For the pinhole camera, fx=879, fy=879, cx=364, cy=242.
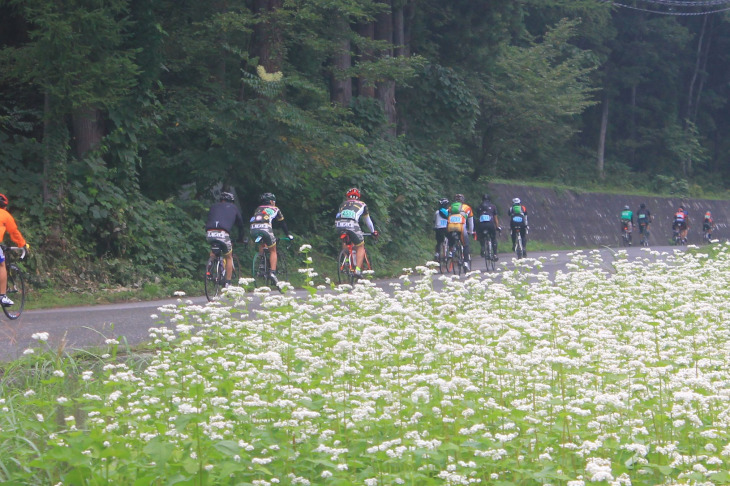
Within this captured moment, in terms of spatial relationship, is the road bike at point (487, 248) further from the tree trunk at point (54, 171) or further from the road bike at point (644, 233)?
the road bike at point (644, 233)

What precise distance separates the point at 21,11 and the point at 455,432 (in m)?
13.5

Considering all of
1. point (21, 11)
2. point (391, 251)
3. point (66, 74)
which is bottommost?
point (391, 251)

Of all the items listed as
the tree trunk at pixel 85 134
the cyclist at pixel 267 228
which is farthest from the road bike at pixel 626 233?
the tree trunk at pixel 85 134

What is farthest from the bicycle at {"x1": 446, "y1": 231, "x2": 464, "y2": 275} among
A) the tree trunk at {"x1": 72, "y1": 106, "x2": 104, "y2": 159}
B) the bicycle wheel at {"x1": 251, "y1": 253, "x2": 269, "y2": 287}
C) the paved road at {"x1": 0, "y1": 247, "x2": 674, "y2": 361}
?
the tree trunk at {"x1": 72, "y1": 106, "x2": 104, "y2": 159}

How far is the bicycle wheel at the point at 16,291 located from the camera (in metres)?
12.4

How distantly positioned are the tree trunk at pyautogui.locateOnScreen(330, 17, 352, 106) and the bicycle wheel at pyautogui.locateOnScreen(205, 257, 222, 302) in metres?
7.83

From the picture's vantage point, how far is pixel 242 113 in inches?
740

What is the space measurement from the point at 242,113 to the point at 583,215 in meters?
27.1

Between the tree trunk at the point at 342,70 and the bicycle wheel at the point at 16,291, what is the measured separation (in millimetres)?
10360

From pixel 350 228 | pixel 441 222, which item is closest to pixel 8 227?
pixel 350 228

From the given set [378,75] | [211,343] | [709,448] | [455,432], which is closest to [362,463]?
[455,432]

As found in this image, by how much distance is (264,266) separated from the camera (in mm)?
16500

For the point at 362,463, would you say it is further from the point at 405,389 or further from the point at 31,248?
the point at 31,248

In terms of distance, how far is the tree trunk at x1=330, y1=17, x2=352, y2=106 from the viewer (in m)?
22.2
